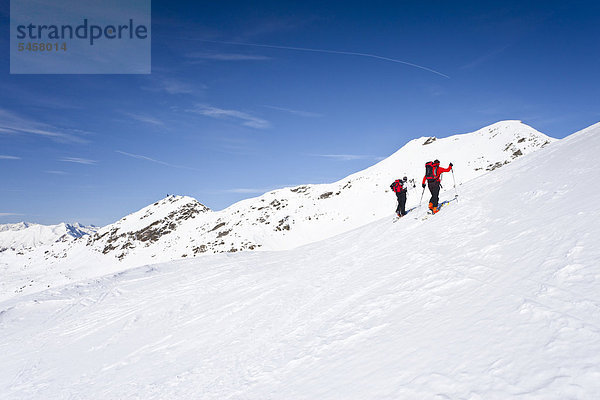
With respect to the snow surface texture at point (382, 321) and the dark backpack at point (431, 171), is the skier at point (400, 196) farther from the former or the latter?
the snow surface texture at point (382, 321)

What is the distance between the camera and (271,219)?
176 feet

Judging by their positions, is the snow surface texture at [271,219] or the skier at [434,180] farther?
the snow surface texture at [271,219]

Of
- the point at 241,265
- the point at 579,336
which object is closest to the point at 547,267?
the point at 579,336

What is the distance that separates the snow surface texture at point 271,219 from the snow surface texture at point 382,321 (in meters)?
27.7

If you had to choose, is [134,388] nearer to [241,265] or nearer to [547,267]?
[547,267]

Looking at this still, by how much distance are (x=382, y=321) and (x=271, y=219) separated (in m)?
48.3

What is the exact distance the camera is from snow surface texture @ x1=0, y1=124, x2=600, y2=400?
3.70 meters

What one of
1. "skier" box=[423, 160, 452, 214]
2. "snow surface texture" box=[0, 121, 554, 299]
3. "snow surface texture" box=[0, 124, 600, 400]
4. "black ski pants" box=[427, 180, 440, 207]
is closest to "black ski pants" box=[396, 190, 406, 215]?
"skier" box=[423, 160, 452, 214]

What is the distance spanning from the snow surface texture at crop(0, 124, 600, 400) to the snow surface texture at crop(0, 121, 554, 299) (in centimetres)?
2768

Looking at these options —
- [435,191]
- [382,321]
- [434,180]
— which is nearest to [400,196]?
[434,180]

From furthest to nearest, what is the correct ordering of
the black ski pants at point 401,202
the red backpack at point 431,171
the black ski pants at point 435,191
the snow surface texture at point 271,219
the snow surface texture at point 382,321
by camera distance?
the snow surface texture at point 271,219 < the black ski pants at point 401,202 < the red backpack at point 431,171 < the black ski pants at point 435,191 < the snow surface texture at point 382,321

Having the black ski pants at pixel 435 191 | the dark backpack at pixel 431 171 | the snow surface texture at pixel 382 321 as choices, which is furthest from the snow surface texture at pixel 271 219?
the snow surface texture at pixel 382 321

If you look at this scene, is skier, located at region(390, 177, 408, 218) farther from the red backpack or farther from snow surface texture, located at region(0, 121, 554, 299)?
snow surface texture, located at region(0, 121, 554, 299)

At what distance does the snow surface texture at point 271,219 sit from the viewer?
43.8m
